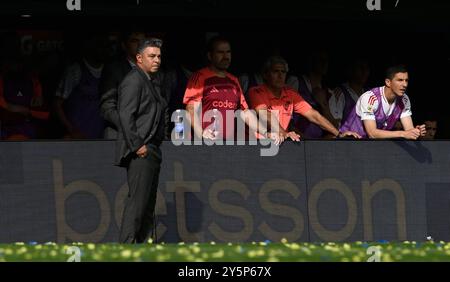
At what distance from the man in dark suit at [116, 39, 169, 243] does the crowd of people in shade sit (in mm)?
312

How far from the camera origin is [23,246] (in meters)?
16.6

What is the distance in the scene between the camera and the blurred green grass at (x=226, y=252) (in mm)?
15430

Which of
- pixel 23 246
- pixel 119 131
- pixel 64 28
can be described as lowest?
pixel 23 246

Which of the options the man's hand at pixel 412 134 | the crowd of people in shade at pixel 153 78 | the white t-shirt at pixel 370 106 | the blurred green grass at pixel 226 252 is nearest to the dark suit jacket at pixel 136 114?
the crowd of people in shade at pixel 153 78

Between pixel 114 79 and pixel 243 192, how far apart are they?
1.81 meters

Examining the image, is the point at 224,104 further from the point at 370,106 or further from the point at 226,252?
the point at 226,252

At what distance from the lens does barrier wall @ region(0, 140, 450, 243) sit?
17.3 metres

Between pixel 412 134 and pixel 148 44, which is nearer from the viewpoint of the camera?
pixel 148 44

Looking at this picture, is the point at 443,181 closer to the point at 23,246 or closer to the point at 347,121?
the point at 347,121

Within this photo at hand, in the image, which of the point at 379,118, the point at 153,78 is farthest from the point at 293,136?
the point at 153,78

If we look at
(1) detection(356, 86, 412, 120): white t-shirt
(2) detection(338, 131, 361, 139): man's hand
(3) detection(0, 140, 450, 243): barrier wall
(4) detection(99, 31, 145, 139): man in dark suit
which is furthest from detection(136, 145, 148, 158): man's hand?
(1) detection(356, 86, 412, 120): white t-shirt

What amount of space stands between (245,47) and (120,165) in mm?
4430

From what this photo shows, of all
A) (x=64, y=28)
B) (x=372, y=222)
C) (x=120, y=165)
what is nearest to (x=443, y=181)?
(x=372, y=222)

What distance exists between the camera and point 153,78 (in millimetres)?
16734
